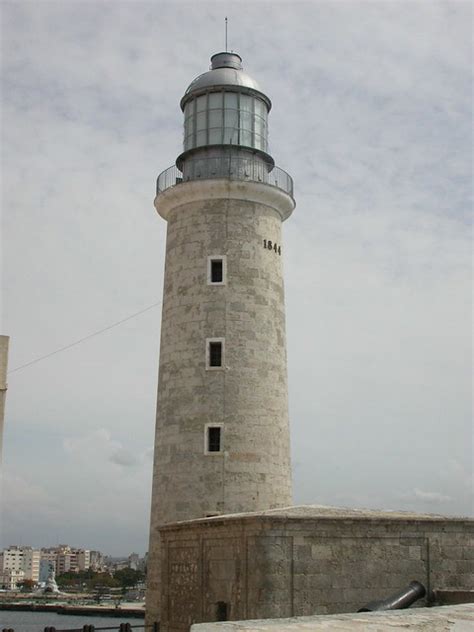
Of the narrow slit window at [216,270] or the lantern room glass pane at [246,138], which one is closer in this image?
the narrow slit window at [216,270]

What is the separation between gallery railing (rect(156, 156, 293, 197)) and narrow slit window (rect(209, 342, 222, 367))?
4.16 meters

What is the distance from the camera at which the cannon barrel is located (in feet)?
43.9

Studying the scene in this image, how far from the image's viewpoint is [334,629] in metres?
7.99

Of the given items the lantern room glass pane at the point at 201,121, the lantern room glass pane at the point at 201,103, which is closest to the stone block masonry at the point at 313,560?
the lantern room glass pane at the point at 201,121

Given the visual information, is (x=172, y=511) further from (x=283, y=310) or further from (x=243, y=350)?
(x=283, y=310)

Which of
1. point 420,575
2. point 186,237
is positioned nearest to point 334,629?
point 420,575

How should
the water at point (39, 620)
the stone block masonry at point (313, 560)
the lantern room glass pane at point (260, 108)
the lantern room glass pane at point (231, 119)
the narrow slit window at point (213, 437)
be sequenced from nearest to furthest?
the stone block masonry at point (313, 560) → the narrow slit window at point (213, 437) → the lantern room glass pane at point (231, 119) → the lantern room glass pane at point (260, 108) → the water at point (39, 620)

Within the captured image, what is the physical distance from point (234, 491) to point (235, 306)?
14.2 feet

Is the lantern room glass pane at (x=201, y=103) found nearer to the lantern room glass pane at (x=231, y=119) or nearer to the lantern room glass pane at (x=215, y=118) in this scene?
the lantern room glass pane at (x=215, y=118)

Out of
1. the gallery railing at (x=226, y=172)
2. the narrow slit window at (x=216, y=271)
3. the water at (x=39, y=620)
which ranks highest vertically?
the gallery railing at (x=226, y=172)

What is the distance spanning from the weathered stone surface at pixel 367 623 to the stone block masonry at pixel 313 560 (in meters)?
4.80

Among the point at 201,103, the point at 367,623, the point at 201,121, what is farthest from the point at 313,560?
the point at 201,103

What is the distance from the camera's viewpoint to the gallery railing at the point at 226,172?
2158cm

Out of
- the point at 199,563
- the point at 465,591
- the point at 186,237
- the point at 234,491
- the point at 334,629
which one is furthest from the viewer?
the point at 186,237
